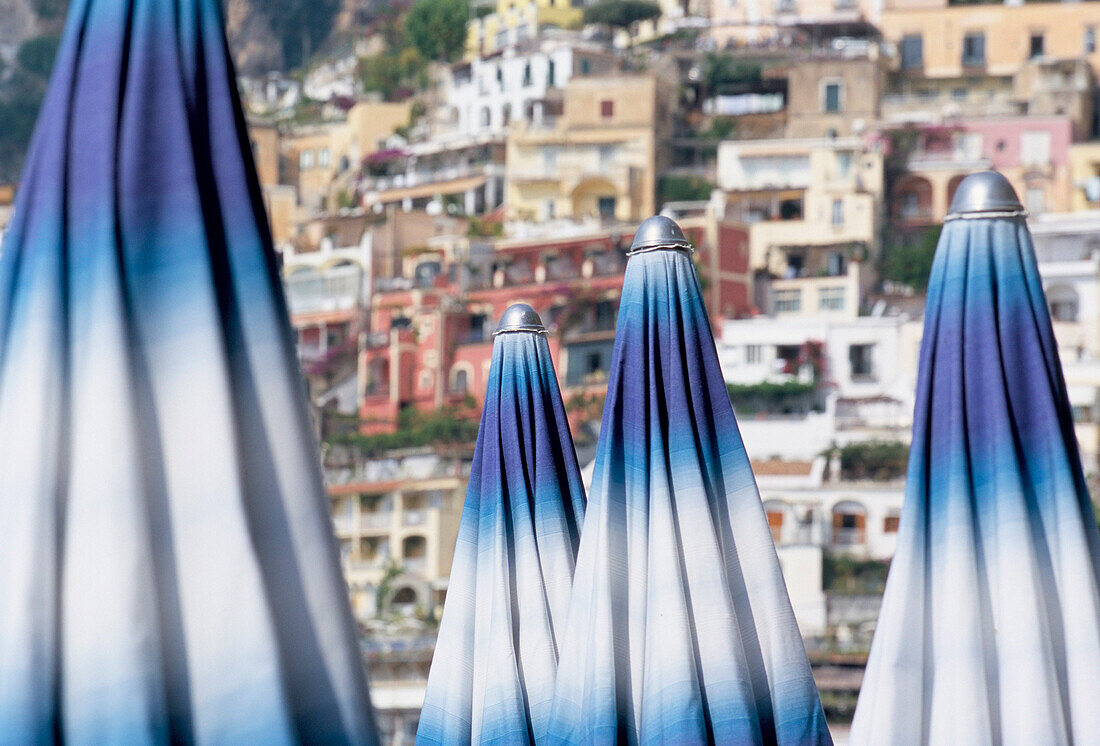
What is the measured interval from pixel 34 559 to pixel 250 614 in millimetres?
321

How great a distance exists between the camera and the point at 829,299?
36500 millimetres

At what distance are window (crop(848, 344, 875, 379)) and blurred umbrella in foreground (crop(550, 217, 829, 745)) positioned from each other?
2951 cm

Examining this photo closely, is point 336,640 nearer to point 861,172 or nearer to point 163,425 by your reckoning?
point 163,425

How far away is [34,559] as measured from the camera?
2559mm

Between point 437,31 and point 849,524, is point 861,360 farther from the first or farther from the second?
point 437,31

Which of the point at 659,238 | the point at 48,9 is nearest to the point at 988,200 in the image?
the point at 659,238

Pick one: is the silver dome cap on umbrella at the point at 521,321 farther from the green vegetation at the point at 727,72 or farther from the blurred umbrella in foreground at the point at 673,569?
the green vegetation at the point at 727,72

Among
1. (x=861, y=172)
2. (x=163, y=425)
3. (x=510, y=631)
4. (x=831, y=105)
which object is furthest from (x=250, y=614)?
(x=831, y=105)

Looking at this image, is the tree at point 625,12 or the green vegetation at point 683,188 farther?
the tree at point 625,12

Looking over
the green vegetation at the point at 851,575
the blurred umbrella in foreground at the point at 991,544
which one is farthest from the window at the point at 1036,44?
the blurred umbrella in foreground at the point at 991,544

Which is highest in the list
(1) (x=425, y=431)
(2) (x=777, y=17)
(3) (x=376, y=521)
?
(2) (x=777, y=17)

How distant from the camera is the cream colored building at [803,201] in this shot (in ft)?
123

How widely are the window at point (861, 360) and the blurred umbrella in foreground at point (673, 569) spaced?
29511 millimetres

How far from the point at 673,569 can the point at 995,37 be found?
139 feet
